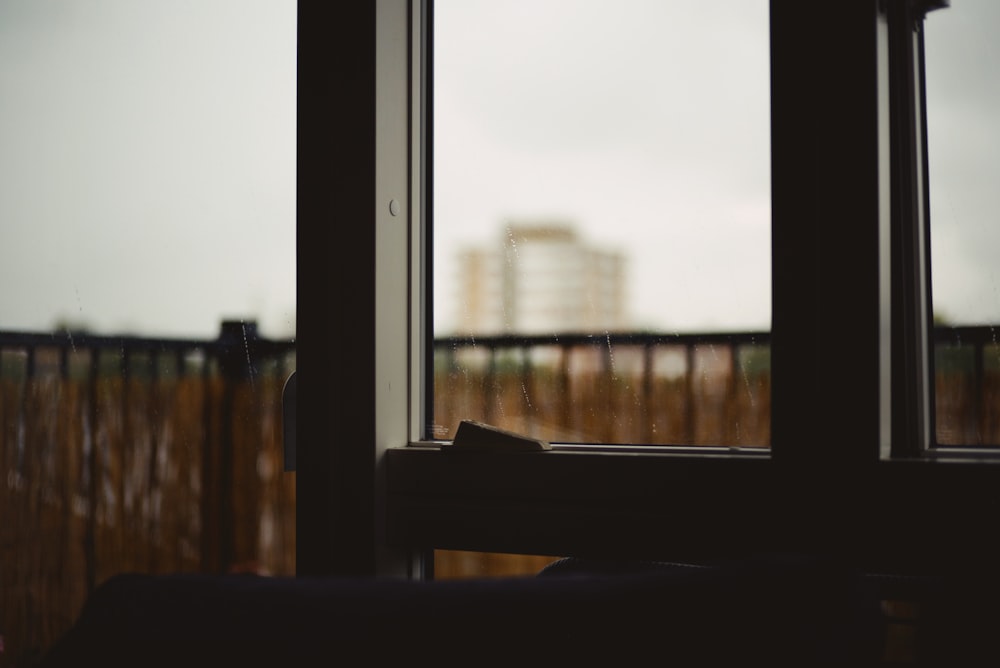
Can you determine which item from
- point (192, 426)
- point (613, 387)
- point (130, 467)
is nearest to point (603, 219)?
point (613, 387)

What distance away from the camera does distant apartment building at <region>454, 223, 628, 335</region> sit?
154cm

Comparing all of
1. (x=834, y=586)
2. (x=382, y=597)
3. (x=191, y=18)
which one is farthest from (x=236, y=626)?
(x=191, y=18)

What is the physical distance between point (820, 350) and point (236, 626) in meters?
1.01

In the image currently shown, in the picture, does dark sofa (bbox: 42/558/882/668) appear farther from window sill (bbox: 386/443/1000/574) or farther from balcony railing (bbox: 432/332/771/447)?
balcony railing (bbox: 432/332/771/447)

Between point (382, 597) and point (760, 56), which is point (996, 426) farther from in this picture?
point (382, 597)

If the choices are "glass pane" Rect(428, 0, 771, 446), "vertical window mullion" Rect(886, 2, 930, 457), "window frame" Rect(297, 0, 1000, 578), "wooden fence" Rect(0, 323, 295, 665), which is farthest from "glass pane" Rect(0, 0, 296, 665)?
"vertical window mullion" Rect(886, 2, 930, 457)

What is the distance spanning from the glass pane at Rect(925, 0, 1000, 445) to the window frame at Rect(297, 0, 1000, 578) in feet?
0.28

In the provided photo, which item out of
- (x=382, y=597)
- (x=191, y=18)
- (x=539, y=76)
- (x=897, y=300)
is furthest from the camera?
(x=191, y=18)

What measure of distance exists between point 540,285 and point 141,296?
1.01 metres

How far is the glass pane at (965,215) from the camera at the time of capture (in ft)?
4.11

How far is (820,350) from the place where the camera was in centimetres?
125

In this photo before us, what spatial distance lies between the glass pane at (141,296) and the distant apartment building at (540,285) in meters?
0.45

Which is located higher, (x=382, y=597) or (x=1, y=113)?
(x=1, y=113)

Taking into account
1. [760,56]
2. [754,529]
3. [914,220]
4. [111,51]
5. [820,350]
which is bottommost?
[754,529]
